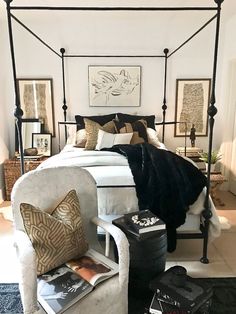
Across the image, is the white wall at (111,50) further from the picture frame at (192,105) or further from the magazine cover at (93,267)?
the magazine cover at (93,267)

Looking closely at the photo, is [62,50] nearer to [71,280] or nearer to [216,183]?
[216,183]

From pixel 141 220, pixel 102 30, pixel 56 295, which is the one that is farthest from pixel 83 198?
pixel 102 30

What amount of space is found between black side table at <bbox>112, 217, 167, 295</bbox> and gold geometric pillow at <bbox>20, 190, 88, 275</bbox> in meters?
0.39

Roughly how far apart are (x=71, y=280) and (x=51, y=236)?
10.3 inches

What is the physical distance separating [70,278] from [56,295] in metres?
0.13

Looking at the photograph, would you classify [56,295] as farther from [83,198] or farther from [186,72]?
[186,72]

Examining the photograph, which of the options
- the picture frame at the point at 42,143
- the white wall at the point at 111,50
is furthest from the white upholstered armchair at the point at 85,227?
the white wall at the point at 111,50

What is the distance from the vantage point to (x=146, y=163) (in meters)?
2.45

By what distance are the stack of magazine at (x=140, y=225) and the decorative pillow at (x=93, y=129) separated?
1731 mm

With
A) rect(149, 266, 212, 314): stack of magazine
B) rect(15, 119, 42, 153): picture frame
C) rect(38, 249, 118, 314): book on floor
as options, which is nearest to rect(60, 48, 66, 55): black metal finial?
rect(15, 119, 42, 153): picture frame

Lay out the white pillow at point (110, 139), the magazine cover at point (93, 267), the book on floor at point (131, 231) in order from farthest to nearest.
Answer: the white pillow at point (110, 139) → the book on floor at point (131, 231) → the magazine cover at point (93, 267)

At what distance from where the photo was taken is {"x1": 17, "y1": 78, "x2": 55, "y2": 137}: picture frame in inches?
162

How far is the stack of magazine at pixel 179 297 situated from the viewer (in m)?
1.44

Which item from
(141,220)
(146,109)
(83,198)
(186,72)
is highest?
(186,72)
